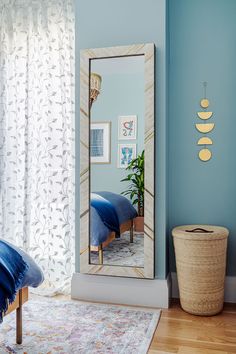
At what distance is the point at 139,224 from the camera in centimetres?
313

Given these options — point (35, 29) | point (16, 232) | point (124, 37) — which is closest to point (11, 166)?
point (16, 232)

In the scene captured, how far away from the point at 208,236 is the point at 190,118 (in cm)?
106

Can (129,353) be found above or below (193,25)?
below

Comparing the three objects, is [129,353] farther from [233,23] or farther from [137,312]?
[233,23]

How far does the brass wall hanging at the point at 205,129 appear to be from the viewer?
3.31 meters

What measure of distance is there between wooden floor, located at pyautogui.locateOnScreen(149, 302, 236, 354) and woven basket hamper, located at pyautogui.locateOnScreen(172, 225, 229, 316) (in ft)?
0.30

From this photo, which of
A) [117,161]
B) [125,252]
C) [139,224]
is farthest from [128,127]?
[125,252]

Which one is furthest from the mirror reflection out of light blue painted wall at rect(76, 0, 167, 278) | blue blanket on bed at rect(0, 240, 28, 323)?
blue blanket on bed at rect(0, 240, 28, 323)

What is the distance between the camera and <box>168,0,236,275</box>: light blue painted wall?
129 inches

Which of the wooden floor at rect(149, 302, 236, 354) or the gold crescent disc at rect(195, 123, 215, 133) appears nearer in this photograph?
the wooden floor at rect(149, 302, 236, 354)

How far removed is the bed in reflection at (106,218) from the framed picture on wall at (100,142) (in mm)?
287

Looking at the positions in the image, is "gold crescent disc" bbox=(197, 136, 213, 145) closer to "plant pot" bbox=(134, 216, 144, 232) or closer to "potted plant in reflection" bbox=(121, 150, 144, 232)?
"potted plant in reflection" bbox=(121, 150, 144, 232)

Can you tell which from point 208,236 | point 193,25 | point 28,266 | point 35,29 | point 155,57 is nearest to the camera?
point 28,266

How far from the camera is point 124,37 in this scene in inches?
126
